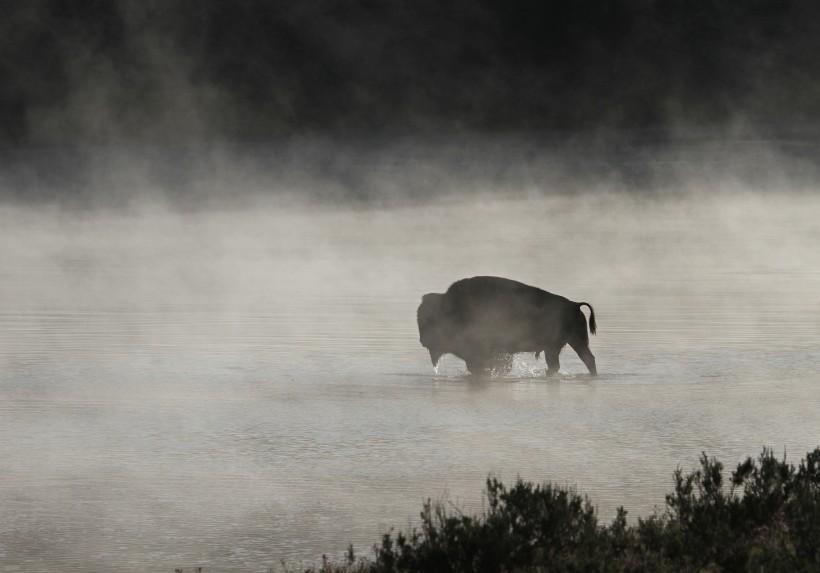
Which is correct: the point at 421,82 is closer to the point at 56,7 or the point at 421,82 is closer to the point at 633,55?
the point at 633,55

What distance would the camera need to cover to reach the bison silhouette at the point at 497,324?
736 inches

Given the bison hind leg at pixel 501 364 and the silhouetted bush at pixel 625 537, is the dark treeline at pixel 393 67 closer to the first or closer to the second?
the bison hind leg at pixel 501 364

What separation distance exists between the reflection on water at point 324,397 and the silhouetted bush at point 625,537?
1.09 m

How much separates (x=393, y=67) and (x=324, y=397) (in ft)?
354

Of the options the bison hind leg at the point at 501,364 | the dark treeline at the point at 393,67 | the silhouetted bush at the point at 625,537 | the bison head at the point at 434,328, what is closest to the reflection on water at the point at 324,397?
the bison hind leg at the point at 501,364

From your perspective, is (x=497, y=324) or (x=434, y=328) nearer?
(x=434, y=328)

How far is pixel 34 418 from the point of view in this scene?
14.7 meters

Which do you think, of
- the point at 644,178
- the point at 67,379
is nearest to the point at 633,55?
the point at 644,178

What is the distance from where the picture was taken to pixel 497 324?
1892 cm

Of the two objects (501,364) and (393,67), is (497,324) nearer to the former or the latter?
(501,364)

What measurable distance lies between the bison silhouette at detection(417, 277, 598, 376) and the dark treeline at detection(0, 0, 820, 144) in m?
64.7

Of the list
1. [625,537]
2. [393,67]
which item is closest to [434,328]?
[625,537]

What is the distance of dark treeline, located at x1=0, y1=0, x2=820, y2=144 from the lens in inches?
3895

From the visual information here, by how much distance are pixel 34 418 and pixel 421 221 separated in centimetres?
3155
